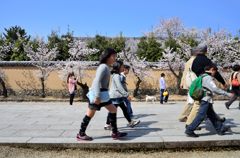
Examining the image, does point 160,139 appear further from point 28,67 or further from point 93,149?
point 28,67

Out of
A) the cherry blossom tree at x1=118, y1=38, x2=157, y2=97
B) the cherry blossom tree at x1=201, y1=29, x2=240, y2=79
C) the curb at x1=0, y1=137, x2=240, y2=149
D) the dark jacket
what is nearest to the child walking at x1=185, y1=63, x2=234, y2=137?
the curb at x1=0, y1=137, x2=240, y2=149

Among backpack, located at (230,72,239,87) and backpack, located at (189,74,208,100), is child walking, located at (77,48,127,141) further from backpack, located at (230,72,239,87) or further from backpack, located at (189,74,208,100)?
backpack, located at (230,72,239,87)

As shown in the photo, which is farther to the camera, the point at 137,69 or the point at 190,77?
the point at 137,69

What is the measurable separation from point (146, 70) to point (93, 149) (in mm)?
12067

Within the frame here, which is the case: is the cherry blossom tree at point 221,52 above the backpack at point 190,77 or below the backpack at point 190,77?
above

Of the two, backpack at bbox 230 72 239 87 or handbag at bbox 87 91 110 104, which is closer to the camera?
handbag at bbox 87 91 110 104

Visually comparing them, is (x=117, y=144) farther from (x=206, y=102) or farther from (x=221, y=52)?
(x=221, y=52)

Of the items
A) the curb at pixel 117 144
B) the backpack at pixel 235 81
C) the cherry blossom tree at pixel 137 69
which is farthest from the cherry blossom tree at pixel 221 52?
the curb at pixel 117 144

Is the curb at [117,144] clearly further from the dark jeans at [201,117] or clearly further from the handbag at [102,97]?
the handbag at [102,97]

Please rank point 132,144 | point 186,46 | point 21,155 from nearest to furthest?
point 21,155
point 132,144
point 186,46

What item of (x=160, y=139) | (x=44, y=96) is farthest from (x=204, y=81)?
(x=44, y=96)

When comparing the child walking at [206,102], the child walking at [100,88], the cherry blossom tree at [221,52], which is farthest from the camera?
the cherry blossom tree at [221,52]

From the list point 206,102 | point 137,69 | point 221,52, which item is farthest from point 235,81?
point 221,52

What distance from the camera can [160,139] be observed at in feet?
10.7
